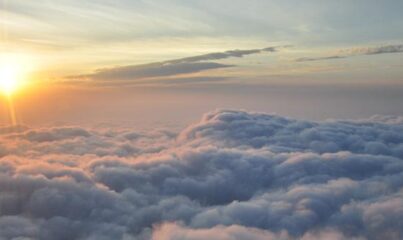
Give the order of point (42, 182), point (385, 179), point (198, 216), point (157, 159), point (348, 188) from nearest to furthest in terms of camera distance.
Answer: point (198, 216) → point (42, 182) → point (348, 188) → point (385, 179) → point (157, 159)

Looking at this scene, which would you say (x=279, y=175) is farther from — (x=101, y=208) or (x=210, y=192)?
(x=101, y=208)

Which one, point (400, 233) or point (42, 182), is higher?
point (42, 182)

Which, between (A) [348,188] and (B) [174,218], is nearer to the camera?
(B) [174,218]

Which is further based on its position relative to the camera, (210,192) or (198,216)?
(210,192)

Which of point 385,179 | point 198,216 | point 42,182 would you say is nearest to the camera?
point 198,216

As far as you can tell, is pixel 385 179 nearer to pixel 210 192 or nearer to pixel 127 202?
pixel 210 192

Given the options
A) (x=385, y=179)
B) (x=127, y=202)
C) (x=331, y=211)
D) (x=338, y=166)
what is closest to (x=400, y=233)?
(x=331, y=211)

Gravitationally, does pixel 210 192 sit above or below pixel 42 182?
below

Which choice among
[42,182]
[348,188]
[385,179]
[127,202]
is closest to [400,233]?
[348,188]

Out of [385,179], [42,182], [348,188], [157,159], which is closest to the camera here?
[42,182]
